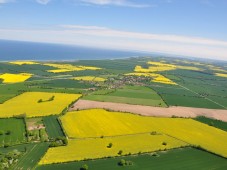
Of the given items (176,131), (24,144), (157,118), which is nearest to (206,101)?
(157,118)

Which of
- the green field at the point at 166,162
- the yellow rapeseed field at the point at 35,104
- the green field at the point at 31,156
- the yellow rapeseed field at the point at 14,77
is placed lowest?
the green field at the point at 166,162

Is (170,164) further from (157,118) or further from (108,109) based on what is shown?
(108,109)

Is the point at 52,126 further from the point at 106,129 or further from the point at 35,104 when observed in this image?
the point at 35,104

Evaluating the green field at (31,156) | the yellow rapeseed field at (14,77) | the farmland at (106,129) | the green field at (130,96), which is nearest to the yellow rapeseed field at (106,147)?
the farmland at (106,129)

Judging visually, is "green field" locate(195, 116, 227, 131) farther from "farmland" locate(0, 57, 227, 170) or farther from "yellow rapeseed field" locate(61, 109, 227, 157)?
"yellow rapeseed field" locate(61, 109, 227, 157)

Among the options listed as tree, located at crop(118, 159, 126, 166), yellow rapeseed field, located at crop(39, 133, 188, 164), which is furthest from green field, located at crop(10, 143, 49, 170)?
Answer: tree, located at crop(118, 159, 126, 166)

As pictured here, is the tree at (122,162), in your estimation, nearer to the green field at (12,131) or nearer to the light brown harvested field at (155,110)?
the green field at (12,131)

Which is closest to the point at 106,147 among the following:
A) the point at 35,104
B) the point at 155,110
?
the point at 155,110
